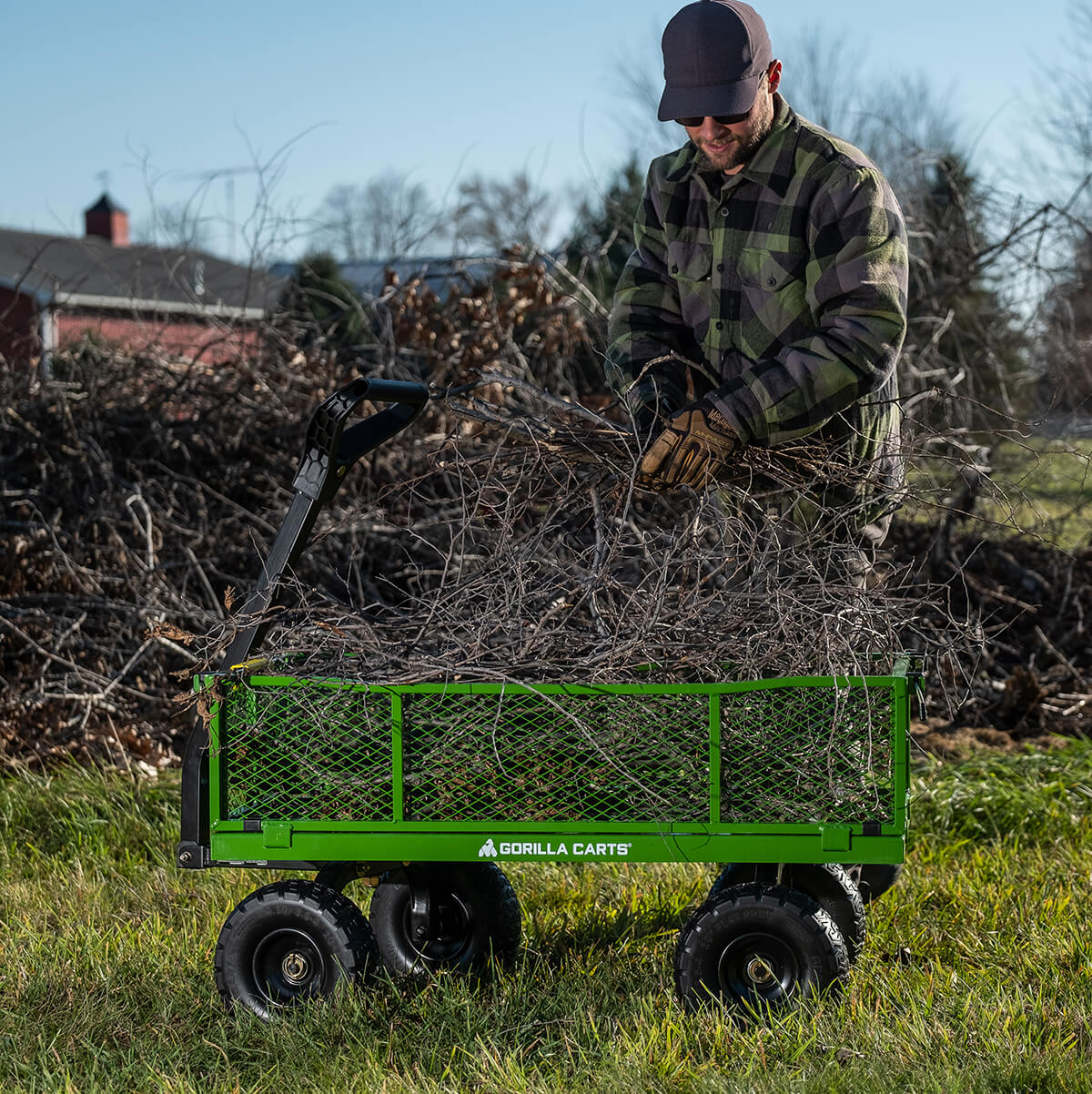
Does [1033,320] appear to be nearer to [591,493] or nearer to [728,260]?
[728,260]

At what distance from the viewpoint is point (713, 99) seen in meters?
3.04

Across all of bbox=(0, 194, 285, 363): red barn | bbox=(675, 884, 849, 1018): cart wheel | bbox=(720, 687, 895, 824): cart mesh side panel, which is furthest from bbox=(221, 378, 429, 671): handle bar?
bbox=(0, 194, 285, 363): red barn

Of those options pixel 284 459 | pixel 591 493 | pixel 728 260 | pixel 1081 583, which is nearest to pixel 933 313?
pixel 1081 583

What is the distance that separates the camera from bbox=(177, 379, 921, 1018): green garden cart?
9.05 feet

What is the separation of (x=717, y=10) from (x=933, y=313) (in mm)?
4395

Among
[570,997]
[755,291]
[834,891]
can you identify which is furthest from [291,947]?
[755,291]

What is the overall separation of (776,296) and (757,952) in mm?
1627

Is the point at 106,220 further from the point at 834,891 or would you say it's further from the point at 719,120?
the point at 834,891

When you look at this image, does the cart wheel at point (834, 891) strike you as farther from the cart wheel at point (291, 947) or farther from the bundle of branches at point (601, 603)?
the cart wheel at point (291, 947)

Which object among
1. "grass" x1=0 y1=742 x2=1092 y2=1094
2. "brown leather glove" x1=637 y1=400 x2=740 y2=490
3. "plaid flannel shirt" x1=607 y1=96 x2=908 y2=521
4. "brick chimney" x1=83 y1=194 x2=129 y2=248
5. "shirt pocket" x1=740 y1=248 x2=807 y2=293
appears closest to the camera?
"grass" x1=0 y1=742 x2=1092 y2=1094

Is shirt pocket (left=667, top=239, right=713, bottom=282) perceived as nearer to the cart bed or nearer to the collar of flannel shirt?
the collar of flannel shirt

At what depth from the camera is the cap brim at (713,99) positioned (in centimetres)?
304

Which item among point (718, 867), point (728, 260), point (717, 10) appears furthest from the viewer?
point (718, 867)

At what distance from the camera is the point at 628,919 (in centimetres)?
353
